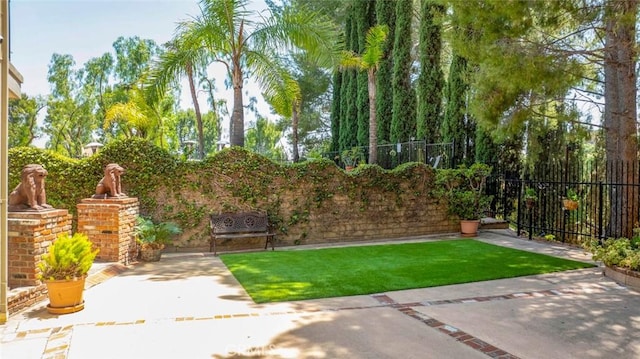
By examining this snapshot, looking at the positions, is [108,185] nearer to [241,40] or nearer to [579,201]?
[241,40]

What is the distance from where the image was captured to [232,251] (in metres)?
9.05

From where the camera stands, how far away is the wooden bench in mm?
8906

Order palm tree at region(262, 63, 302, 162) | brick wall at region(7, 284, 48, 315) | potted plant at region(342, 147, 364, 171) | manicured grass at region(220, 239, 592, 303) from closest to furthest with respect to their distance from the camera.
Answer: brick wall at region(7, 284, 48, 315) < manicured grass at region(220, 239, 592, 303) < palm tree at region(262, 63, 302, 162) < potted plant at region(342, 147, 364, 171)

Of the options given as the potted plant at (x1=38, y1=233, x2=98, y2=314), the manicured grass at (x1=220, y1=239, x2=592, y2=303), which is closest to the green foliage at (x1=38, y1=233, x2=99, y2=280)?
the potted plant at (x1=38, y1=233, x2=98, y2=314)

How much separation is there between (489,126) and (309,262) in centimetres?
411

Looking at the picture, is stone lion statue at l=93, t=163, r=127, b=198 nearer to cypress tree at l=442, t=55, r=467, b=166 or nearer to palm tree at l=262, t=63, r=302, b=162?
palm tree at l=262, t=63, r=302, b=162

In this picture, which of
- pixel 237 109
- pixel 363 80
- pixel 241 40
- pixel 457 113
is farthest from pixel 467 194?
pixel 363 80

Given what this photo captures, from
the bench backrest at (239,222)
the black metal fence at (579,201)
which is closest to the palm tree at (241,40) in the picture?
the bench backrest at (239,222)

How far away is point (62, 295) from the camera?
4441 mm

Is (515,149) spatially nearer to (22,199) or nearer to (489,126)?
(489,126)

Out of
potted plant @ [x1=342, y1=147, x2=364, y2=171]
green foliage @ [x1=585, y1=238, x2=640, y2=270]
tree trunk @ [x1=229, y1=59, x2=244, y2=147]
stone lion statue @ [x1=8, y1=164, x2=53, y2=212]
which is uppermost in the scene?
tree trunk @ [x1=229, y1=59, x2=244, y2=147]

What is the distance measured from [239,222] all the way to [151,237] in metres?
2.00

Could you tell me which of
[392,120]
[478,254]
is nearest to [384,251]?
[478,254]

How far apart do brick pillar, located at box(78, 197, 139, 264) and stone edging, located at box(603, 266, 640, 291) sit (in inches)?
302
